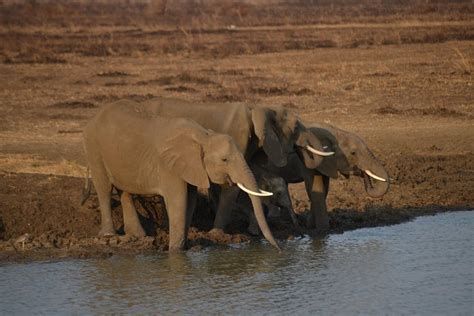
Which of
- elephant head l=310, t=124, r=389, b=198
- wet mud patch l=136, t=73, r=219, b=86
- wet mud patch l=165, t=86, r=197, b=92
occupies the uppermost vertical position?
elephant head l=310, t=124, r=389, b=198

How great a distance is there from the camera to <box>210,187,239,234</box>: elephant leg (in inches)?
437

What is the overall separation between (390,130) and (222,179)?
7527 millimetres

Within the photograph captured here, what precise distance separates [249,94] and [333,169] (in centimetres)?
947

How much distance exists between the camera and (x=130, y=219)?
11180 millimetres

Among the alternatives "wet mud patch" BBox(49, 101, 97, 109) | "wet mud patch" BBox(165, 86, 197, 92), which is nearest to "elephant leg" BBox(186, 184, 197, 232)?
"wet mud patch" BBox(49, 101, 97, 109)

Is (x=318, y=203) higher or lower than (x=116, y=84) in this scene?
higher

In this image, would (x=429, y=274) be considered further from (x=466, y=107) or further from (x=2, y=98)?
(x=2, y=98)

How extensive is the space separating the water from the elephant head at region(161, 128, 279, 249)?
54 centimetres

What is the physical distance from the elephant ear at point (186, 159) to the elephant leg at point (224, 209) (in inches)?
29.5

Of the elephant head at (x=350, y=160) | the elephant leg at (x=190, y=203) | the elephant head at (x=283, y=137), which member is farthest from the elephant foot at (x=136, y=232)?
the elephant head at (x=350, y=160)

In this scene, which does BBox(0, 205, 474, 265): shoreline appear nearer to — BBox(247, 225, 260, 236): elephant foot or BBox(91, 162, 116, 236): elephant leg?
BBox(247, 225, 260, 236): elephant foot

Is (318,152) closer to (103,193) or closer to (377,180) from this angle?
(377,180)

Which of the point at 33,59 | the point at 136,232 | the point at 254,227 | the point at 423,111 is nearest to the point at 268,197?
the point at 254,227

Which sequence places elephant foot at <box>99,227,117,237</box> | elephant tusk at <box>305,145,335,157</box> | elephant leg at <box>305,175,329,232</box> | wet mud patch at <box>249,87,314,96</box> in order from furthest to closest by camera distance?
wet mud patch at <box>249,87,314,96</box> → elephant leg at <box>305,175,329,232</box> → elephant tusk at <box>305,145,335,157</box> → elephant foot at <box>99,227,117,237</box>
